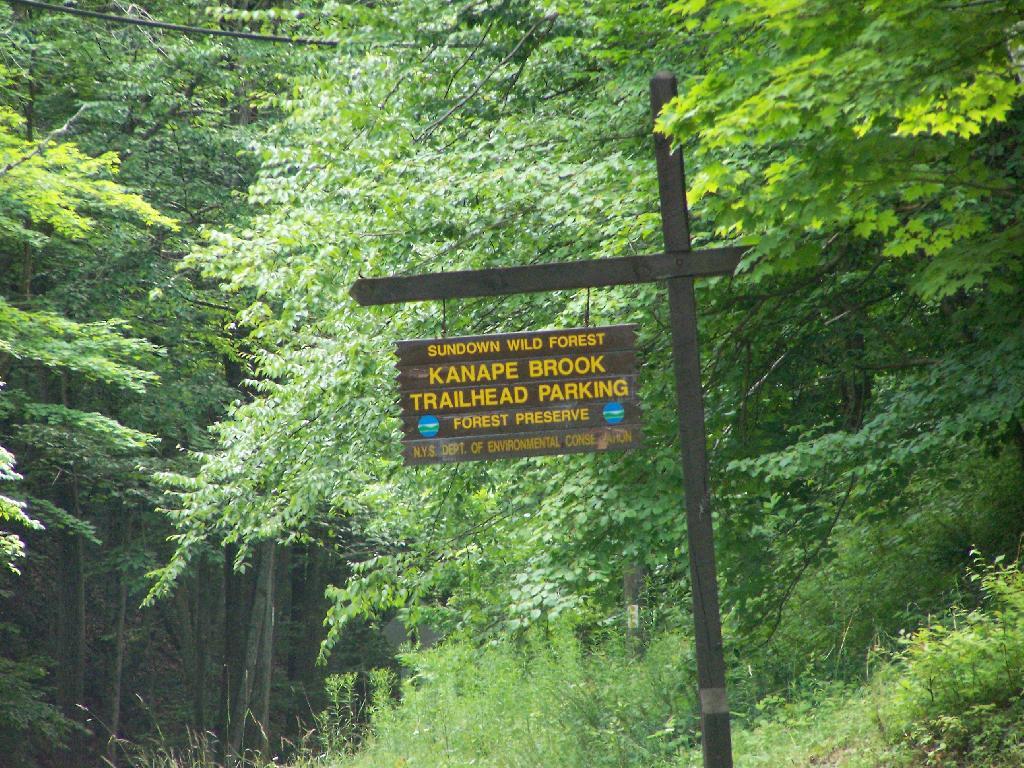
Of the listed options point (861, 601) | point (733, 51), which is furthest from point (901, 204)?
point (861, 601)

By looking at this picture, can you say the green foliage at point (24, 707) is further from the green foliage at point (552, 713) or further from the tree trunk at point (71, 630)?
the green foliage at point (552, 713)

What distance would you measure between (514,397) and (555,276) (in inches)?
29.4

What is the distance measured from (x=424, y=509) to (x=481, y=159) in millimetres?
3622

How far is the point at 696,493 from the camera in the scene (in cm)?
618

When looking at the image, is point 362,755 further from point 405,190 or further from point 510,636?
point 405,190

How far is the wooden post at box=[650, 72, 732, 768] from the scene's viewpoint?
614 cm

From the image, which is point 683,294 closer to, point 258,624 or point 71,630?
point 258,624

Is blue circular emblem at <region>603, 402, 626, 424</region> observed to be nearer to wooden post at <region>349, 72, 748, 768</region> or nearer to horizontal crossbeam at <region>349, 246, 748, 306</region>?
wooden post at <region>349, 72, 748, 768</region>

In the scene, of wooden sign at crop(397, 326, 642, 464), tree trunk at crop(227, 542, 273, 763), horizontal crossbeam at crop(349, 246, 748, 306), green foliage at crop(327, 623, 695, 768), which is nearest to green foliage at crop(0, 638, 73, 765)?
tree trunk at crop(227, 542, 273, 763)

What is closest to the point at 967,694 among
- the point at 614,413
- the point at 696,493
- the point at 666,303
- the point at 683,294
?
the point at 696,493


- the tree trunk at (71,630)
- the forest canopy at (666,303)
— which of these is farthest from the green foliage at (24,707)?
the forest canopy at (666,303)

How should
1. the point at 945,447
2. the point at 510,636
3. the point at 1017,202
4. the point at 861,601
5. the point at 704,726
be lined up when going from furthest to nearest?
the point at 510,636
the point at 861,601
the point at 945,447
the point at 1017,202
the point at 704,726

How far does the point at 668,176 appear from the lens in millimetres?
6516

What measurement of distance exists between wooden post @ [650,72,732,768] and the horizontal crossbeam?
3.6 inches
